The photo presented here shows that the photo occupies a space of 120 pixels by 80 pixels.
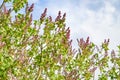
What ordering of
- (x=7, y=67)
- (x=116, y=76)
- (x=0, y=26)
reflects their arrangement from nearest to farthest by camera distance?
A: (x=7, y=67) → (x=0, y=26) → (x=116, y=76)

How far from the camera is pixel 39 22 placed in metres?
15.2

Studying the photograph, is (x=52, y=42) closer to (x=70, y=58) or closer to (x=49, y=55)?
(x=49, y=55)

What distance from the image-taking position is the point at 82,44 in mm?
17422

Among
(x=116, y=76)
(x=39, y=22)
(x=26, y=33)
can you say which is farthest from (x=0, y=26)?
(x=116, y=76)

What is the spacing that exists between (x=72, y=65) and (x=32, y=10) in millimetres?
3320

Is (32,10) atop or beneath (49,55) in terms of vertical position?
atop

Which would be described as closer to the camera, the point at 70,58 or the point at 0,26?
the point at 0,26

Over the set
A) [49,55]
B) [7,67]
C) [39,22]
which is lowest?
[7,67]

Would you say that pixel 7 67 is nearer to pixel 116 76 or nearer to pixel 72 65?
pixel 72 65

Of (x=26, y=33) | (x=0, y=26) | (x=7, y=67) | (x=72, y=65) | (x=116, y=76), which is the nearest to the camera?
(x=7, y=67)

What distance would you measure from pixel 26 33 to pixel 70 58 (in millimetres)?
3261

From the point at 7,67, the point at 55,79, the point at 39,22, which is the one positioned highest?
the point at 39,22

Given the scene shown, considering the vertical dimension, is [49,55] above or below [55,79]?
above

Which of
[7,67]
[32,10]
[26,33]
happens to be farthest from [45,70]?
[7,67]
